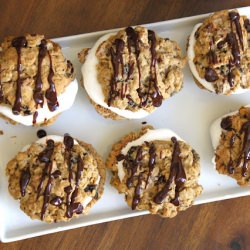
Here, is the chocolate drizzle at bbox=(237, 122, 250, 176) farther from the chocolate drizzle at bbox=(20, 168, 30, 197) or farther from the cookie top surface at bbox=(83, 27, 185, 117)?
the chocolate drizzle at bbox=(20, 168, 30, 197)

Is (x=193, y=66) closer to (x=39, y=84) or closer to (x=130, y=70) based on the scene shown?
(x=130, y=70)

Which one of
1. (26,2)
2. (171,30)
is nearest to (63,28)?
(26,2)

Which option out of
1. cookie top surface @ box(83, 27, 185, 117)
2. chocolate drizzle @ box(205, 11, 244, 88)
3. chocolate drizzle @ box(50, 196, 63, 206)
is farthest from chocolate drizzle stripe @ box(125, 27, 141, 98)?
chocolate drizzle @ box(50, 196, 63, 206)

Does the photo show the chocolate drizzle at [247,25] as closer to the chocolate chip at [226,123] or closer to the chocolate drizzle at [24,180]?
the chocolate chip at [226,123]

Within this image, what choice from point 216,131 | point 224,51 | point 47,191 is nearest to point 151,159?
point 216,131

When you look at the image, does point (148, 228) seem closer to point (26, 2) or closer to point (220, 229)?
point (220, 229)

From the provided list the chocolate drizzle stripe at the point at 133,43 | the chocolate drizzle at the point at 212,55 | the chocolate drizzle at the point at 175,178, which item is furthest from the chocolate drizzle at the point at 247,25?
the chocolate drizzle at the point at 175,178
